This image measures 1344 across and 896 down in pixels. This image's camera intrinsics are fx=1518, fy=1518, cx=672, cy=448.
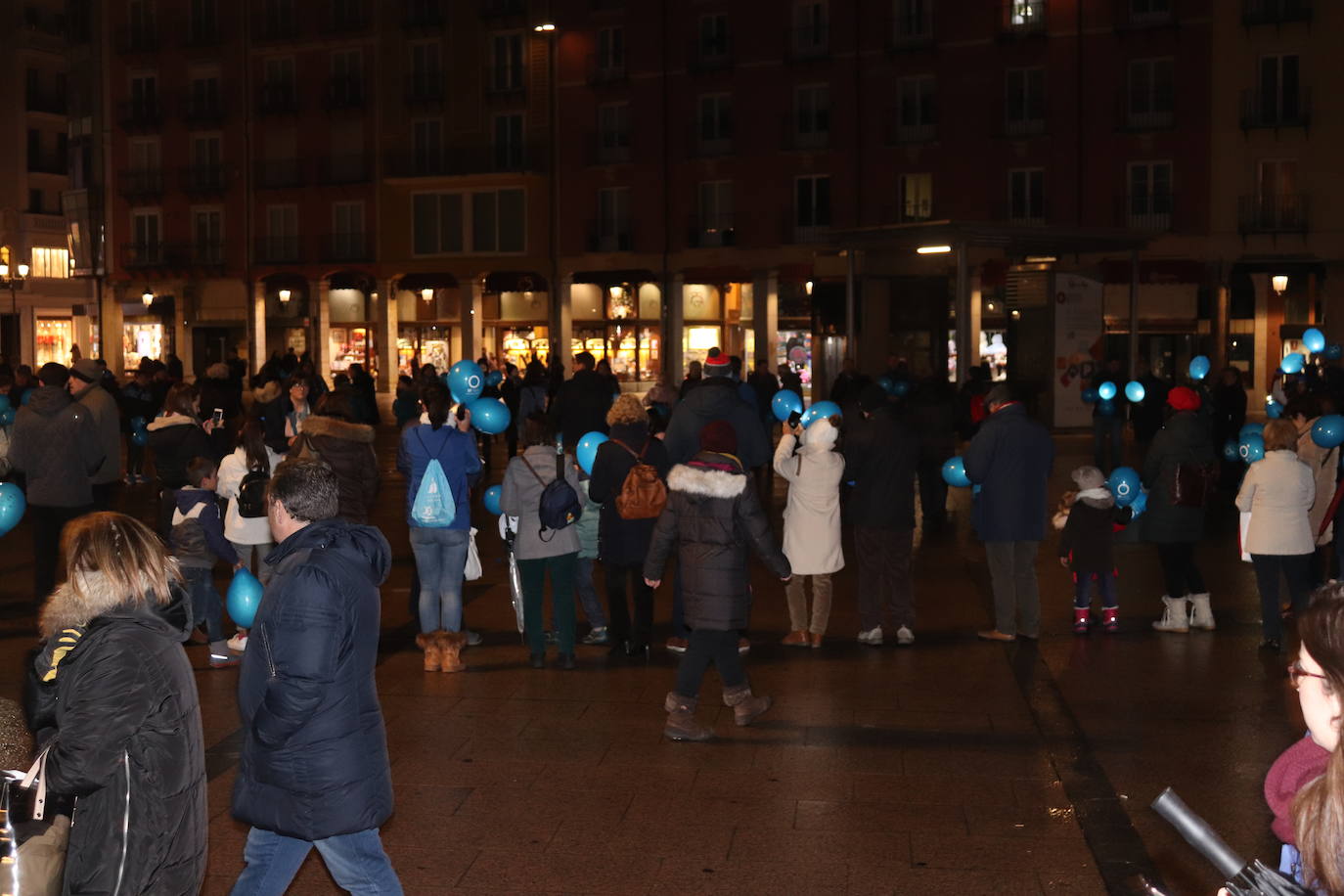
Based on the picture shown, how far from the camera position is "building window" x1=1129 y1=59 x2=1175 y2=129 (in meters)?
39.4

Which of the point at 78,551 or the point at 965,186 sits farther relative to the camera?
the point at 965,186

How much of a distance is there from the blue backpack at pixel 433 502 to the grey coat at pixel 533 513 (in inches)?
14.7

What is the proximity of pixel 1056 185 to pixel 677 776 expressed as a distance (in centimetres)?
3570

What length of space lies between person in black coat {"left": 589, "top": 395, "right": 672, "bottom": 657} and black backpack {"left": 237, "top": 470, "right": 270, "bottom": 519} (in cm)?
207

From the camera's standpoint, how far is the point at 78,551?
411cm

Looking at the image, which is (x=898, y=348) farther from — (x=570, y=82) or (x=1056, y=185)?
(x=570, y=82)

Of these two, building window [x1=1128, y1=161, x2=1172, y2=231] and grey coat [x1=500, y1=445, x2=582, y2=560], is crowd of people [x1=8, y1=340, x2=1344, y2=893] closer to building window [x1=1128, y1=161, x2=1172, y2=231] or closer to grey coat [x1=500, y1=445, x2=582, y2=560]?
grey coat [x1=500, y1=445, x2=582, y2=560]

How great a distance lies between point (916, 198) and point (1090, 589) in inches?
1281

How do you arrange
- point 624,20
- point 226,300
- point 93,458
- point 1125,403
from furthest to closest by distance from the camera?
point 226,300
point 624,20
point 1125,403
point 93,458

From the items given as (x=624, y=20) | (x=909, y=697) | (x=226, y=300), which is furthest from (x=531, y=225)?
(x=909, y=697)

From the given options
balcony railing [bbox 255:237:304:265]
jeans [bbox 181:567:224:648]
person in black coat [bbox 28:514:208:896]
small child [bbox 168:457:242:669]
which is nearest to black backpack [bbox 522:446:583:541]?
small child [bbox 168:457:242:669]

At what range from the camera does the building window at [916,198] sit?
137ft

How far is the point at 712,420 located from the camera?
10.8 metres

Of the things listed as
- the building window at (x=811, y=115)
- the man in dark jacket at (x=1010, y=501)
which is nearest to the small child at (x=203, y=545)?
the man in dark jacket at (x=1010, y=501)
